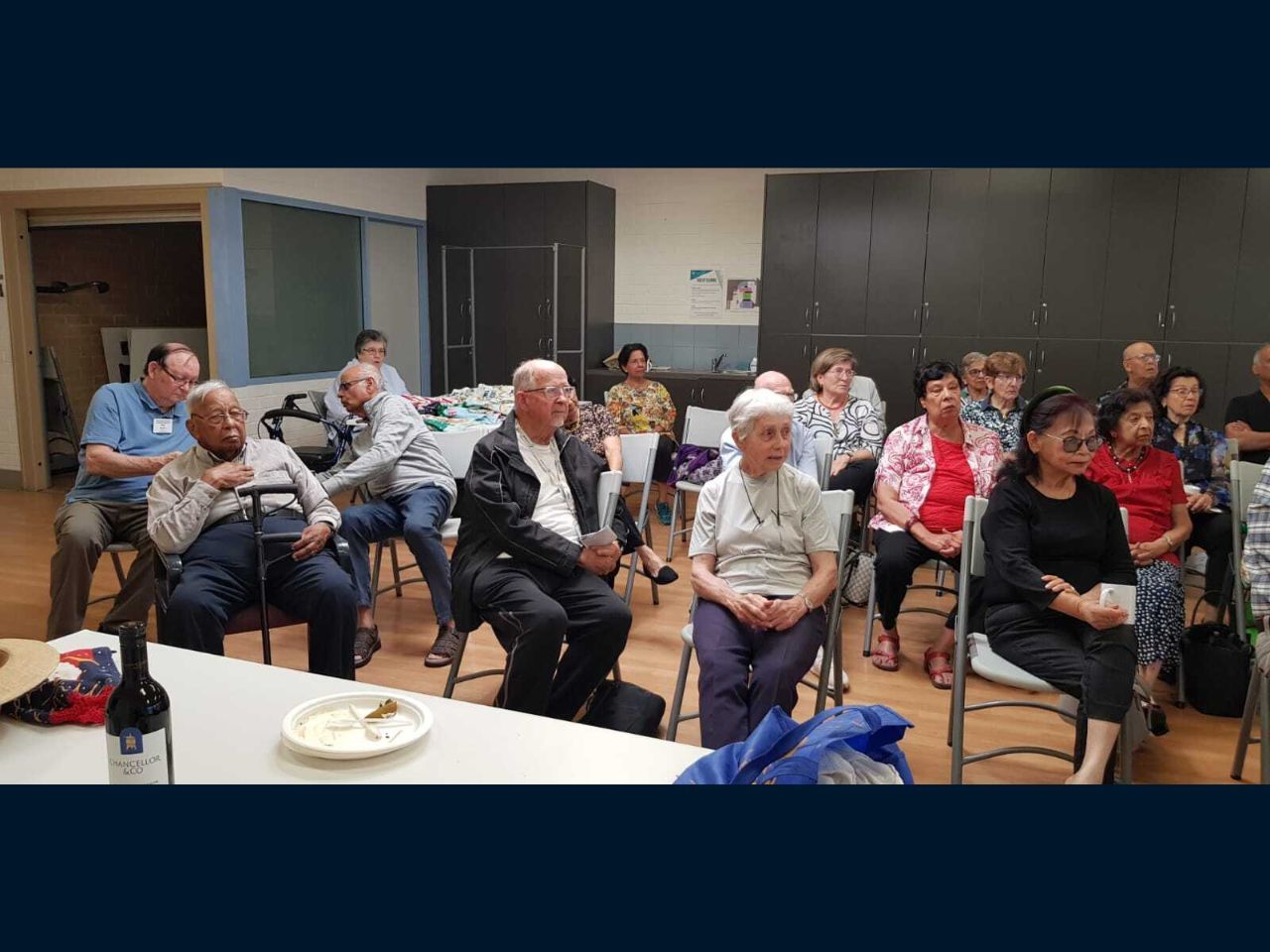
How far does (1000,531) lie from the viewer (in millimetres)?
2688

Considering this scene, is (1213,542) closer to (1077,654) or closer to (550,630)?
(1077,654)

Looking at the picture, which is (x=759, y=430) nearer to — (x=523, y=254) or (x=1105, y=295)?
(x=1105, y=295)

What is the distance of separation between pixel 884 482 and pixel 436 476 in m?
1.92

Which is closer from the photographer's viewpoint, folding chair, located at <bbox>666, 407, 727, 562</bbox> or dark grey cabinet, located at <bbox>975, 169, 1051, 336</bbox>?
folding chair, located at <bbox>666, 407, 727, 562</bbox>

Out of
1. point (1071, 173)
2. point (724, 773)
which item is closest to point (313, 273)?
point (1071, 173)

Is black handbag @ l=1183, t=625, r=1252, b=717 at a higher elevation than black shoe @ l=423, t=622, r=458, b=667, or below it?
higher

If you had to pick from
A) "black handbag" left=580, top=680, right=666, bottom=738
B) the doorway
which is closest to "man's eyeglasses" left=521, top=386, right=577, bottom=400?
"black handbag" left=580, top=680, right=666, bottom=738

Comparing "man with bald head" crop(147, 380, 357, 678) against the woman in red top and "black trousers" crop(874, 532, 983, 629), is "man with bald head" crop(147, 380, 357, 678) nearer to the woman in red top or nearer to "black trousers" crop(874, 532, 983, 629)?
"black trousers" crop(874, 532, 983, 629)

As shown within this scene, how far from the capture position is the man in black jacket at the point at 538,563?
278 centimetres

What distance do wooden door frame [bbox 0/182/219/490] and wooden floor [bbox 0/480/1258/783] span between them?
204cm

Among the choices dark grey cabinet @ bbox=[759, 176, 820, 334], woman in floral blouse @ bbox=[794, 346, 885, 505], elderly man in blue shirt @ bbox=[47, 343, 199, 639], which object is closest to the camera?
elderly man in blue shirt @ bbox=[47, 343, 199, 639]

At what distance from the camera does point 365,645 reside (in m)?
3.72

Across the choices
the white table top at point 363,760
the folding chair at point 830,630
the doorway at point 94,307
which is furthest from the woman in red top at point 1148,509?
the doorway at point 94,307

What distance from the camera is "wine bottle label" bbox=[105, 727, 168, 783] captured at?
1.32 m
